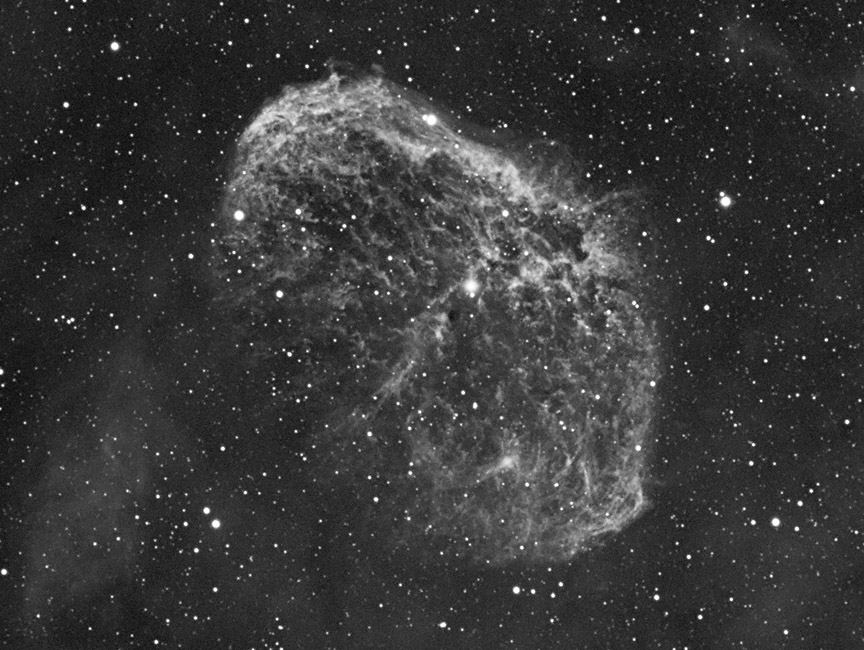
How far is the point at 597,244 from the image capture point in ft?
13.3

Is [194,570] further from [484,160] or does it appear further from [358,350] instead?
[484,160]

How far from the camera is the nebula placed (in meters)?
3.96

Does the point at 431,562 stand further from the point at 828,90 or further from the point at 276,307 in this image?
the point at 828,90

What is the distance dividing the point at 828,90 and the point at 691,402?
157 centimetres

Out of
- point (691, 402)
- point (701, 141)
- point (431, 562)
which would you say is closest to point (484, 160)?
point (701, 141)

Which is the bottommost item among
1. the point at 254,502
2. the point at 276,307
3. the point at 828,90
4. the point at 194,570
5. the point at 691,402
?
the point at 194,570

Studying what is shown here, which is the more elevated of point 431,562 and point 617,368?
point 617,368

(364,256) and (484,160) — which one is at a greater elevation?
(484,160)

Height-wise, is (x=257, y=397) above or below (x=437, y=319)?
below

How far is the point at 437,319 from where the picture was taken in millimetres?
4020

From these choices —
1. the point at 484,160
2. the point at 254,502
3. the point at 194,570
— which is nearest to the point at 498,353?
the point at 484,160

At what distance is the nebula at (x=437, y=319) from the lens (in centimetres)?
396

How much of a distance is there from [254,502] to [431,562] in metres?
0.85

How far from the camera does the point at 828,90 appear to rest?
13.5ft
